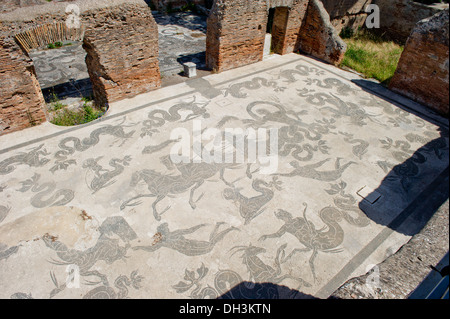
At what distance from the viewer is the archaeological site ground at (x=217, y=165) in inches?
144

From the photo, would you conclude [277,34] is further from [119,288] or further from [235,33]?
[119,288]

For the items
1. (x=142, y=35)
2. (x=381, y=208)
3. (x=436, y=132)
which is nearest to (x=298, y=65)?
(x=436, y=132)

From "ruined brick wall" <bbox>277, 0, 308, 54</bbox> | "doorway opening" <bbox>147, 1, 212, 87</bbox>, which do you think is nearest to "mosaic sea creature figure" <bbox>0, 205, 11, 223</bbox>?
"doorway opening" <bbox>147, 1, 212, 87</bbox>

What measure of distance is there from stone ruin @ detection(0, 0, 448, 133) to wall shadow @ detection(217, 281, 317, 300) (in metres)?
5.12

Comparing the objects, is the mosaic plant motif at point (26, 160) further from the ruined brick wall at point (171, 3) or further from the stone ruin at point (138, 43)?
the ruined brick wall at point (171, 3)

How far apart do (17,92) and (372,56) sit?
33.7ft

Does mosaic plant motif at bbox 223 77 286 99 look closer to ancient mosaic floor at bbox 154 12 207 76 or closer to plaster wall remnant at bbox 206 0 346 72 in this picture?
plaster wall remnant at bbox 206 0 346 72

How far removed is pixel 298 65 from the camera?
29.4 ft

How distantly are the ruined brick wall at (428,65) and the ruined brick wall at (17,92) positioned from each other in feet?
28.2

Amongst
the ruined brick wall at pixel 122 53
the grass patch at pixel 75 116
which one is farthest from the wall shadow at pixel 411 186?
the grass patch at pixel 75 116

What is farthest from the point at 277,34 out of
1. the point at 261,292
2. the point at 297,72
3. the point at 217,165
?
the point at 261,292

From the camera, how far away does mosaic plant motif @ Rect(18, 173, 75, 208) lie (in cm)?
442
